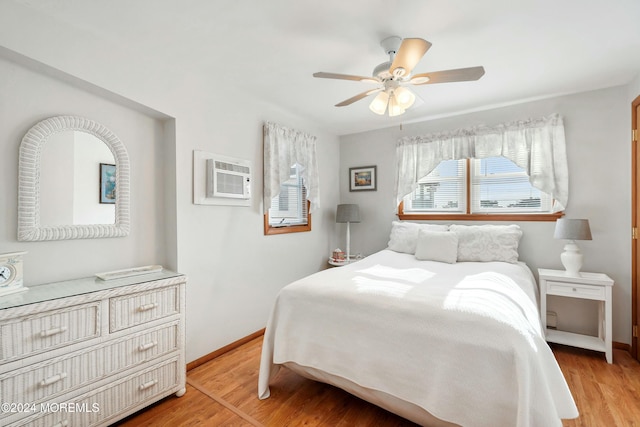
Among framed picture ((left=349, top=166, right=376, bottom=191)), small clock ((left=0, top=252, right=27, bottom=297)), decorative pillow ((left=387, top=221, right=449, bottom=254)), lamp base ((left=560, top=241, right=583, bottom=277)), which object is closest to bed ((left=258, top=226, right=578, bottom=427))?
lamp base ((left=560, top=241, right=583, bottom=277))

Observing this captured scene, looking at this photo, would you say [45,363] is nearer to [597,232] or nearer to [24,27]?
[24,27]

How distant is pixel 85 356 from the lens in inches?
61.9

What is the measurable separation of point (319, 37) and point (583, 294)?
9.77 ft

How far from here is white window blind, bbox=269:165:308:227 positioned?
3402 millimetres

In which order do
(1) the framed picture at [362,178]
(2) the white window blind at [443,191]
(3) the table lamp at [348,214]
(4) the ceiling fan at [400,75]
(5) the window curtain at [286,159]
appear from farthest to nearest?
(1) the framed picture at [362,178]
(3) the table lamp at [348,214]
(2) the white window blind at [443,191]
(5) the window curtain at [286,159]
(4) the ceiling fan at [400,75]

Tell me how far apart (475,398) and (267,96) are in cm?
288

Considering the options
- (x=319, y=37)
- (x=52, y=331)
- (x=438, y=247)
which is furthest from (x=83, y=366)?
(x=438, y=247)

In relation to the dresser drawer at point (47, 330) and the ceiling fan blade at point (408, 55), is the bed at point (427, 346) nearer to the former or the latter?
the dresser drawer at point (47, 330)

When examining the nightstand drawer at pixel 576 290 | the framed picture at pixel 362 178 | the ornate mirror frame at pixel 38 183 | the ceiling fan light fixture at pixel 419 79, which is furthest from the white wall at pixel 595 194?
the ornate mirror frame at pixel 38 183

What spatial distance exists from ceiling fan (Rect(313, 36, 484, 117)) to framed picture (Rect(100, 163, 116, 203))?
1.58m

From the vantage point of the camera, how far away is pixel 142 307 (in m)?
1.81

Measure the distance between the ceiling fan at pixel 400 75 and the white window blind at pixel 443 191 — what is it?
171cm

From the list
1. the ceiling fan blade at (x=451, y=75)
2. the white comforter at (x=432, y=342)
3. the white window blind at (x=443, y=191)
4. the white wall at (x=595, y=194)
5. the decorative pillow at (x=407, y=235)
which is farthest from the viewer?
the white window blind at (x=443, y=191)

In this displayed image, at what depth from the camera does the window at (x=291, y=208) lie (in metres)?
3.35
